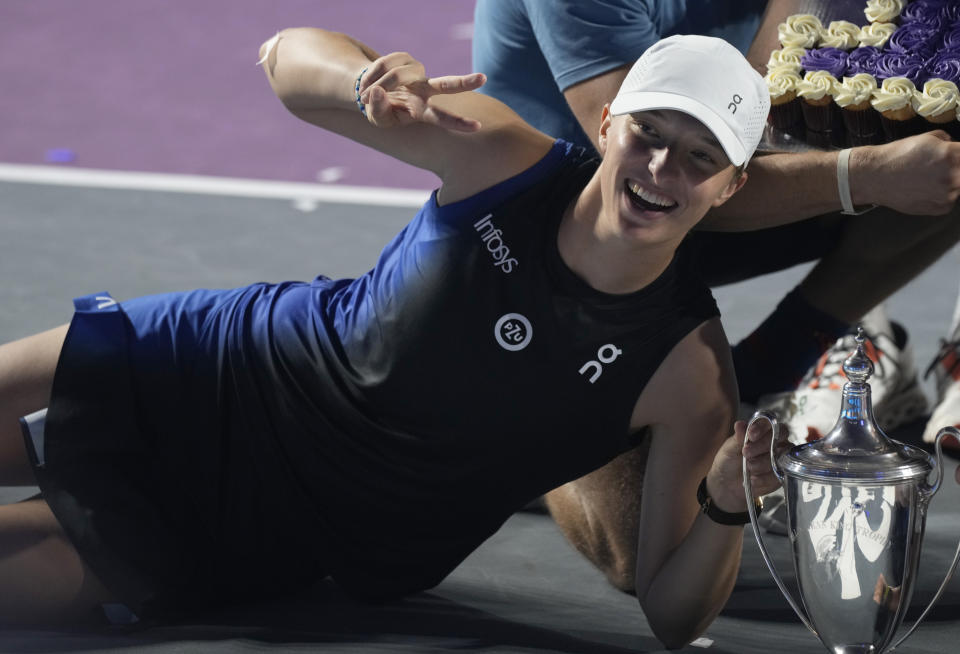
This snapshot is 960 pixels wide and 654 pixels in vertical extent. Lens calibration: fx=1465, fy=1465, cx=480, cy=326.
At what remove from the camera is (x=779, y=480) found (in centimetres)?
219

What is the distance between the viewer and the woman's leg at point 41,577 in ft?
8.25

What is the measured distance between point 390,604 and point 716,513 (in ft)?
2.32

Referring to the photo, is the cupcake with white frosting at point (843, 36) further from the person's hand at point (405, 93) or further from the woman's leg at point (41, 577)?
the woman's leg at point (41, 577)

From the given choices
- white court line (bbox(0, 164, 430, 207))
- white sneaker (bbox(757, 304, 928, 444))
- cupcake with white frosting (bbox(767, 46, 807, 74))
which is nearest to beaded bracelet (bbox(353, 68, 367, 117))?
cupcake with white frosting (bbox(767, 46, 807, 74))

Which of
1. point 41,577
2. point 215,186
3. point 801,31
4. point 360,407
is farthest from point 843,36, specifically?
point 215,186

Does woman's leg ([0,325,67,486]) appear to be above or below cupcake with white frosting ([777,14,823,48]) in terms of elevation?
below

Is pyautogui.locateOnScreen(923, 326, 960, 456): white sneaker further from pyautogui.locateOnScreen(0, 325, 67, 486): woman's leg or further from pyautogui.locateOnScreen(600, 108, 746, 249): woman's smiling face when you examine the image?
pyautogui.locateOnScreen(0, 325, 67, 486): woman's leg

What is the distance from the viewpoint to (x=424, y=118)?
2.48m

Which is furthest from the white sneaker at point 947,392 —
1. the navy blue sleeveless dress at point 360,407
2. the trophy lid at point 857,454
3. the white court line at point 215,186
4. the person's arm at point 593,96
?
the white court line at point 215,186

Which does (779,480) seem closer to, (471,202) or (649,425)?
(649,425)

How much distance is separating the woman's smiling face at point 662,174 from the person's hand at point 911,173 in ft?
1.17

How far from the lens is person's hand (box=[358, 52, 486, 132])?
2428mm

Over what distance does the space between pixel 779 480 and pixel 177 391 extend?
3.52ft

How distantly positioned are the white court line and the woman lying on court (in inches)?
137
